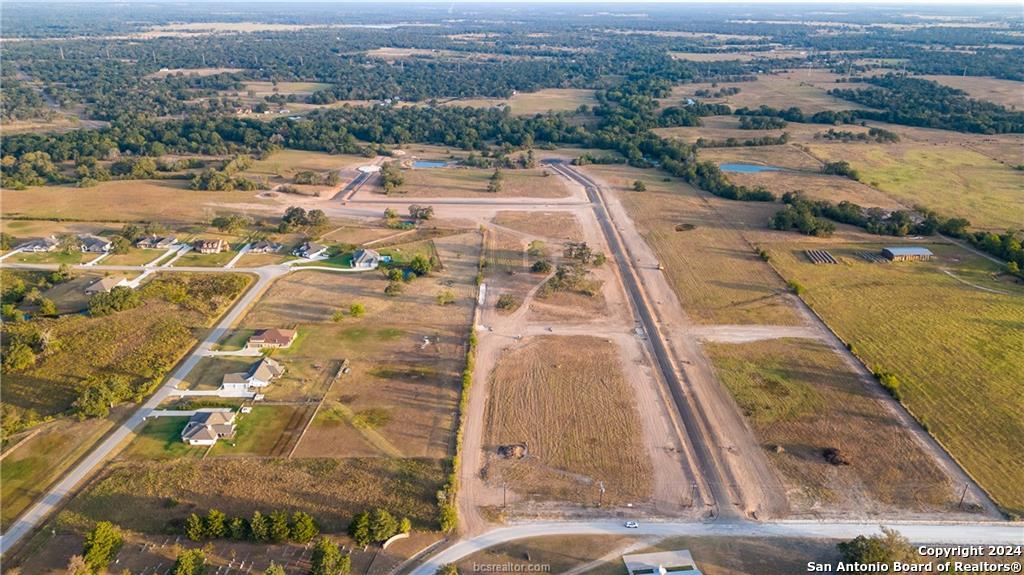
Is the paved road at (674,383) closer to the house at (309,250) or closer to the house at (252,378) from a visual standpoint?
the house at (252,378)

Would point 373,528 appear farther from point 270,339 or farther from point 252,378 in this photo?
point 270,339

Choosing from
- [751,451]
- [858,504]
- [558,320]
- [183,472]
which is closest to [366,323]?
[558,320]

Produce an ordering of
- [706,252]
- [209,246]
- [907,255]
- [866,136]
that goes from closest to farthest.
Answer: [907,255] → [209,246] → [706,252] → [866,136]

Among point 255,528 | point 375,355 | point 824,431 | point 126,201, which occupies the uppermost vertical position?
point 126,201

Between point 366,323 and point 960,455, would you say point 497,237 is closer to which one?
point 366,323

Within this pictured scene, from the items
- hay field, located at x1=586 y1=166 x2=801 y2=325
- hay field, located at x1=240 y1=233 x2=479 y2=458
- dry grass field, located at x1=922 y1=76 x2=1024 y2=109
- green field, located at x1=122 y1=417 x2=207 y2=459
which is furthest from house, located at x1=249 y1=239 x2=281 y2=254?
dry grass field, located at x1=922 y1=76 x2=1024 y2=109

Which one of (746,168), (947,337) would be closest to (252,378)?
(947,337)

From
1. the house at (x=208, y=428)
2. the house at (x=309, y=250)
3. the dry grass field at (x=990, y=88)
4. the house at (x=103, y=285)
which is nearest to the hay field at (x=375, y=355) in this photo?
the house at (x=309, y=250)
